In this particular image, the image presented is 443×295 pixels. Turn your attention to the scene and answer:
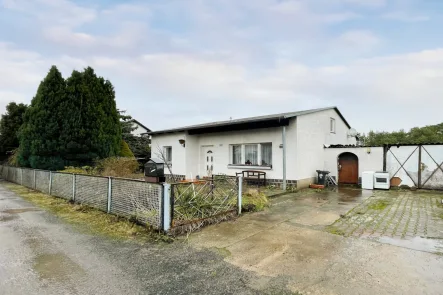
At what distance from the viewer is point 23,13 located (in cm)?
859

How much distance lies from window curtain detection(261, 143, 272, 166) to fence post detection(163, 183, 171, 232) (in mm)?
8141

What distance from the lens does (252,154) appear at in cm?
1292

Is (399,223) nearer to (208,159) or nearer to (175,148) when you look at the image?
(208,159)

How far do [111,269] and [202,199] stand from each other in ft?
8.75

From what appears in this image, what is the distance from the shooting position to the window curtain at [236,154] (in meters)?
13.4

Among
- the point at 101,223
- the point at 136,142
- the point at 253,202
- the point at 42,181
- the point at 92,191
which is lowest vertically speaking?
the point at 101,223

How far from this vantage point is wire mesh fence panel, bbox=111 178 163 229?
4965 mm

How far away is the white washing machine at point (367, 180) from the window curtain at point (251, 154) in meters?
5.21

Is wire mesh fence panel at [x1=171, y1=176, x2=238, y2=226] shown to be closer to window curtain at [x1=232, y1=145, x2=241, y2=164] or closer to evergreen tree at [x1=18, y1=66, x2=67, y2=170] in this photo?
window curtain at [x1=232, y1=145, x2=241, y2=164]

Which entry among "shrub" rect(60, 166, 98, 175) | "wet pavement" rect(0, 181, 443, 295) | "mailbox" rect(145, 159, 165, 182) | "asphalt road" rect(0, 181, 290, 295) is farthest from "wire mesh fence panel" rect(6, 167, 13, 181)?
"asphalt road" rect(0, 181, 290, 295)

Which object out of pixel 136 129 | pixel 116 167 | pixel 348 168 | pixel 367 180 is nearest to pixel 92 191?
pixel 116 167

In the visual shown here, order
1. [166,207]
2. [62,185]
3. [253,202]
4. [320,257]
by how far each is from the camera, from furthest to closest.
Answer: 1. [62,185]
2. [253,202]
3. [166,207]
4. [320,257]

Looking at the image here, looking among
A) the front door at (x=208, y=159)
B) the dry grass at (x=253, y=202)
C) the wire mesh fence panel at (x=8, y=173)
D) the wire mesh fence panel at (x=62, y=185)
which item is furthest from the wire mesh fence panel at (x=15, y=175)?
the dry grass at (x=253, y=202)

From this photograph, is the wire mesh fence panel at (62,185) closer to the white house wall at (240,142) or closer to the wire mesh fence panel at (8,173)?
the white house wall at (240,142)
